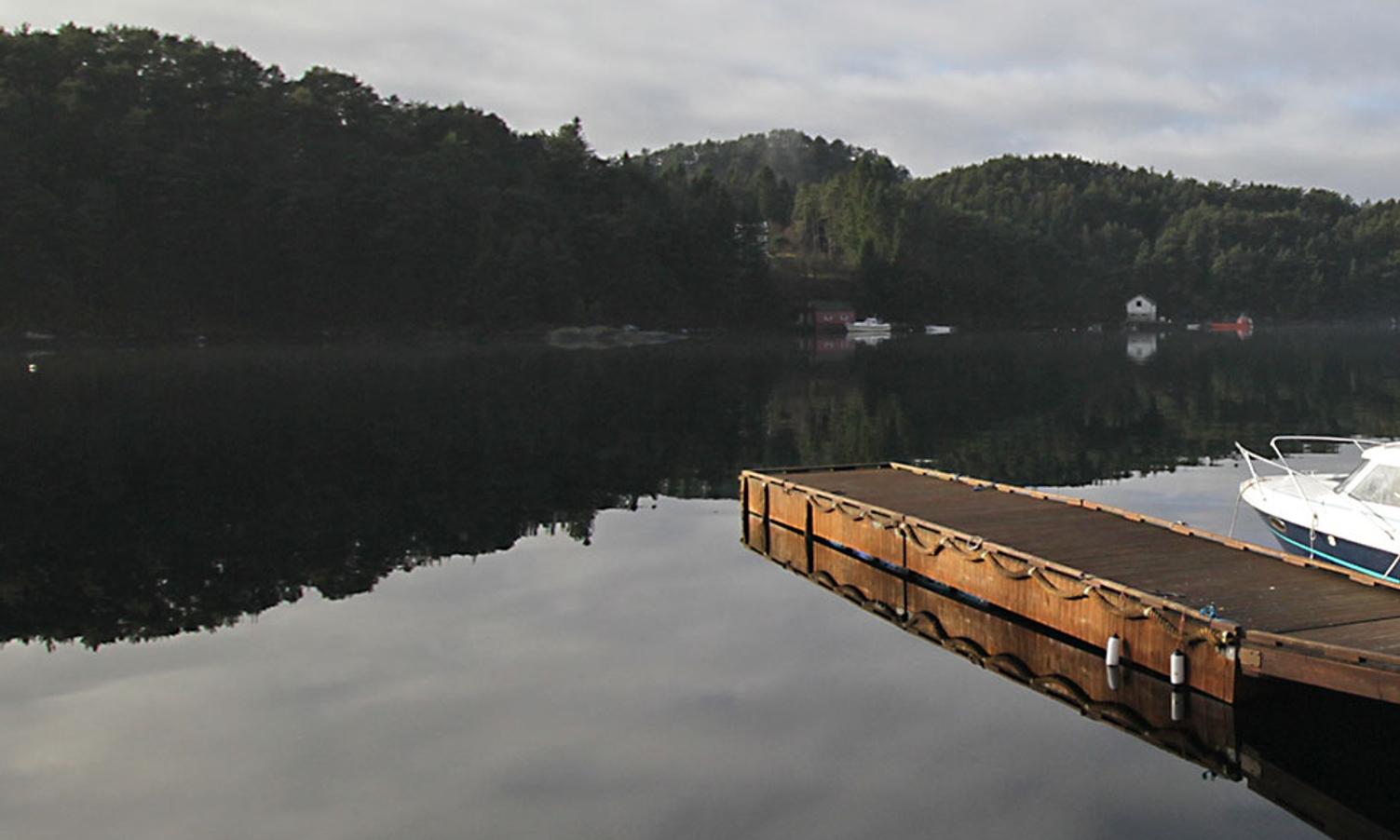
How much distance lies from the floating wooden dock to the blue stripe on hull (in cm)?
189

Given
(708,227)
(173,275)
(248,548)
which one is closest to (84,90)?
(173,275)

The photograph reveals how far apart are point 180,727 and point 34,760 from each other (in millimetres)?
1582

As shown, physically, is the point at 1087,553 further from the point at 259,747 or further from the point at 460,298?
the point at 460,298

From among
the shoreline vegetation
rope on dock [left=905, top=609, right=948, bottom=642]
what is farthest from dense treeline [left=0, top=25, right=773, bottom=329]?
rope on dock [left=905, top=609, right=948, bottom=642]

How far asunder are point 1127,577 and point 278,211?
107801 mm

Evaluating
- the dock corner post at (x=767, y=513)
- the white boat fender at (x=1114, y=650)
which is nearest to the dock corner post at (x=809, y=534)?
the dock corner post at (x=767, y=513)

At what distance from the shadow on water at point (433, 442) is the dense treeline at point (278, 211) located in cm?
1906

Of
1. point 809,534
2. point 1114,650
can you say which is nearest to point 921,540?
point 809,534

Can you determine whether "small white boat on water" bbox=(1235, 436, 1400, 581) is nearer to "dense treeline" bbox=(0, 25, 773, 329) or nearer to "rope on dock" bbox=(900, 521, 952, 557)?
"rope on dock" bbox=(900, 521, 952, 557)

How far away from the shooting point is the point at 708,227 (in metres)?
147

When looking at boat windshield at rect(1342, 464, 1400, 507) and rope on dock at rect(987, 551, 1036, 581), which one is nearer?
rope on dock at rect(987, 551, 1036, 581)

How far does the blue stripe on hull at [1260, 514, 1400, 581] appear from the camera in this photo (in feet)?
58.5

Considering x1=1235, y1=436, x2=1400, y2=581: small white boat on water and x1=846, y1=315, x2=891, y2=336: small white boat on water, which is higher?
x1=846, y1=315, x2=891, y2=336: small white boat on water

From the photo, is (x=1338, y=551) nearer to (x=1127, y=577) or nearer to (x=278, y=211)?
(x=1127, y=577)
